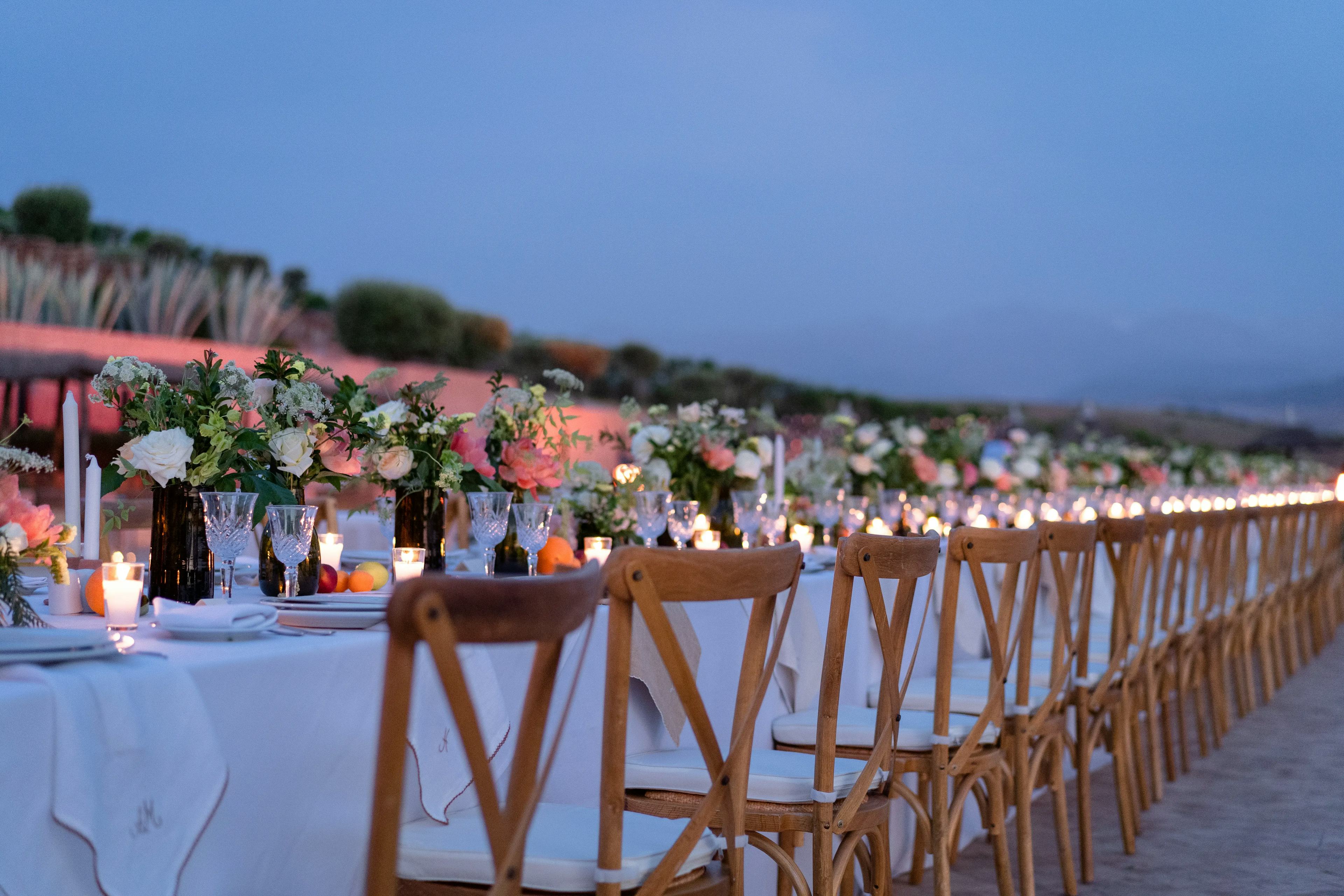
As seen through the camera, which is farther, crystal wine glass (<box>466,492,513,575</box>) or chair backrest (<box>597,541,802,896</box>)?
crystal wine glass (<box>466,492,513,575</box>)

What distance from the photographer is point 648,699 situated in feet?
7.22

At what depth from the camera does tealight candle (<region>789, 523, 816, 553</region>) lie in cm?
316

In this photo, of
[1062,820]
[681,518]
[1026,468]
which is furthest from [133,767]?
[1026,468]

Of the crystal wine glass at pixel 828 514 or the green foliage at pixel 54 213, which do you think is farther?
the green foliage at pixel 54 213

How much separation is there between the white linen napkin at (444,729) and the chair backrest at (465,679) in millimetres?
423

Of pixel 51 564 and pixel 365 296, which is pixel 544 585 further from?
pixel 365 296

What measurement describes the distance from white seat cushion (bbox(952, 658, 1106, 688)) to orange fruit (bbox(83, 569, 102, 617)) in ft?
6.83

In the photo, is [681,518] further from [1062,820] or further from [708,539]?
[1062,820]

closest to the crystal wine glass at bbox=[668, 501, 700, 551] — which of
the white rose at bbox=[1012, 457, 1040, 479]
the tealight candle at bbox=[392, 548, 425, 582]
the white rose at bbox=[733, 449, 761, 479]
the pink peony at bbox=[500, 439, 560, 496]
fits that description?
the pink peony at bbox=[500, 439, 560, 496]

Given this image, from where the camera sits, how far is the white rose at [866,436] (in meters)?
4.41

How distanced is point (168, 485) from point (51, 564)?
252 millimetres

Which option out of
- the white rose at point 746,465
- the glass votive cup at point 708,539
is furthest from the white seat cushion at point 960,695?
the white rose at point 746,465

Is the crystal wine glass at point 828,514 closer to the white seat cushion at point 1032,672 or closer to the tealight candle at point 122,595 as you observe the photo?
the white seat cushion at point 1032,672

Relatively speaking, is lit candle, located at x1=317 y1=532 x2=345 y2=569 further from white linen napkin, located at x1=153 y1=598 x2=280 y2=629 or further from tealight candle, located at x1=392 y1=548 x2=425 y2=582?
white linen napkin, located at x1=153 y1=598 x2=280 y2=629
